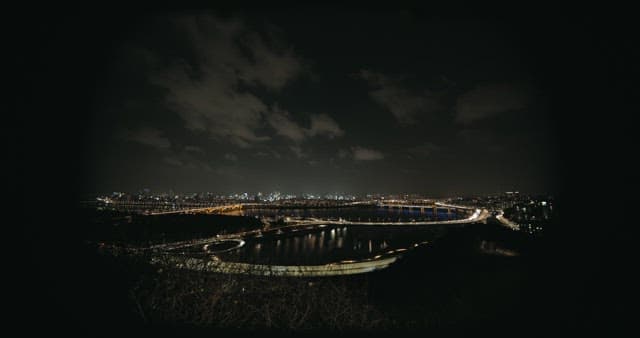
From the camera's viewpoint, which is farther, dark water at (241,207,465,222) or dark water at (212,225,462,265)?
dark water at (241,207,465,222)

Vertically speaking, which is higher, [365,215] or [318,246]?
[365,215]

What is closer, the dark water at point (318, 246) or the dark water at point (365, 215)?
the dark water at point (318, 246)

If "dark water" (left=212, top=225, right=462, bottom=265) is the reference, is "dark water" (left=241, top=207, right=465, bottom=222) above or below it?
above

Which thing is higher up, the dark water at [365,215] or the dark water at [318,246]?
the dark water at [365,215]

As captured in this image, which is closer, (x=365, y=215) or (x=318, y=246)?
(x=318, y=246)

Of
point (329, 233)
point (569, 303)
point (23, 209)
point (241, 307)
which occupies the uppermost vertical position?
point (23, 209)

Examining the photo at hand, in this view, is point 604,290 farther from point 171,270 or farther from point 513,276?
point 513,276

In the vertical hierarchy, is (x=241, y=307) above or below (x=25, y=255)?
below

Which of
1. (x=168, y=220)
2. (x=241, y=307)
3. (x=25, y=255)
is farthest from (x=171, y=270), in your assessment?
(x=168, y=220)
